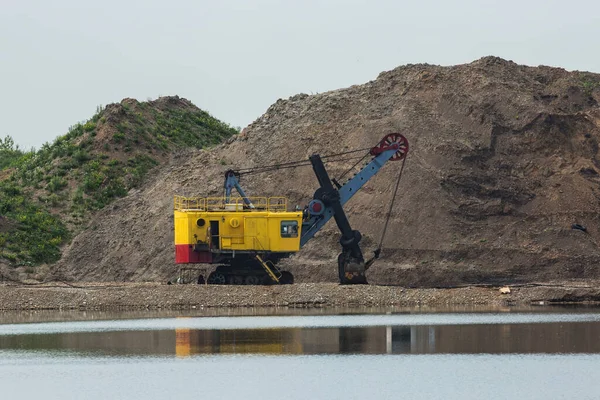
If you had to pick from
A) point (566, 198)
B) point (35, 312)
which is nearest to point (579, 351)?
point (35, 312)

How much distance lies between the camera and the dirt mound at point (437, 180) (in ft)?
182

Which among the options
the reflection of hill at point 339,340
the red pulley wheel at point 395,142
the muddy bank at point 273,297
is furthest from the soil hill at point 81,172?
the reflection of hill at point 339,340

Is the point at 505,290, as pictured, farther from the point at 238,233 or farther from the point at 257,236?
the point at 238,233

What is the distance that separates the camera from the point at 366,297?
46.7m

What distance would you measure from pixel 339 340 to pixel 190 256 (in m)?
17.6

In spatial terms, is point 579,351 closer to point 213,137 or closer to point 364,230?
point 364,230

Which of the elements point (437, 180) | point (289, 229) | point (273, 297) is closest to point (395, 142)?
point (289, 229)

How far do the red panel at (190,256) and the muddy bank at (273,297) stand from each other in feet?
6.48

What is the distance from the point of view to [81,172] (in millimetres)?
68750

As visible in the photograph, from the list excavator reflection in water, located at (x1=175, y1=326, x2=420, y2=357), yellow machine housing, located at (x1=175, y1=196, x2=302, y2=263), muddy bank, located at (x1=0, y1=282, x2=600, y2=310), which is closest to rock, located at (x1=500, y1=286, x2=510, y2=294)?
muddy bank, located at (x1=0, y1=282, x2=600, y2=310)

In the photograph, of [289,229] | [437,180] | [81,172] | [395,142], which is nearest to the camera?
[289,229]

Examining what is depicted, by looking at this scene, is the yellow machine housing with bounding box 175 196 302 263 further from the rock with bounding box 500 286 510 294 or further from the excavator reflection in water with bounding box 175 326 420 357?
the excavator reflection in water with bounding box 175 326 420 357

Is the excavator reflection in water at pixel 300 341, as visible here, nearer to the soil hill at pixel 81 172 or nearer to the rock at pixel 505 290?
the rock at pixel 505 290

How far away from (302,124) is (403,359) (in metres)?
36.7
